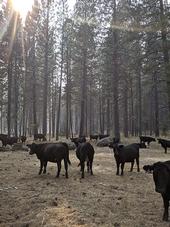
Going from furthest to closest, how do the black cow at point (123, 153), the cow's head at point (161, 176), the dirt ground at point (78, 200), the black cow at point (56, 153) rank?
1. the black cow at point (123, 153)
2. the black cow at point (56, 153)
3. the dirt ground at point (78, 200)
4. the cow's head at point (161, 176)

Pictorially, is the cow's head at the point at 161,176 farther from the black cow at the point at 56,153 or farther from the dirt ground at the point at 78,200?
the black cow at the point at 56,153

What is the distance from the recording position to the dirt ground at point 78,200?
902 cm

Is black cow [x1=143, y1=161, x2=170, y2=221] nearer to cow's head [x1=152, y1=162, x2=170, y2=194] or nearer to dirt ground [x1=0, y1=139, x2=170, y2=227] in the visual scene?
cow's head [x1=152, y1=162, x2=170, y2=194]

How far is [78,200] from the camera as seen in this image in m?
11.0

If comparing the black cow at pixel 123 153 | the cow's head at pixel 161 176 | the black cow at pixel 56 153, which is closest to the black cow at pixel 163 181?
the cow's head at pixel 161 176

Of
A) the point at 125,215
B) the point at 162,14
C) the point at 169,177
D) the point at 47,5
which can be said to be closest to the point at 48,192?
the point at 125,215

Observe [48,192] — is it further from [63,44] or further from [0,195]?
[63,44]

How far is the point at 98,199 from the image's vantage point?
438 inches

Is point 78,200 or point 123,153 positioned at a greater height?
point 123,153

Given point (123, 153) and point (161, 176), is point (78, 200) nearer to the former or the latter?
point (161, 176)

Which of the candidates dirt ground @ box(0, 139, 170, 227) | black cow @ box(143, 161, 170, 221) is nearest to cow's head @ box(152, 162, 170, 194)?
black cow @ box(143, 161, 170, 221)

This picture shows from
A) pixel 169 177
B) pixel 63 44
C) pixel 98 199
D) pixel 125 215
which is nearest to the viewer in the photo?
pixel 169 177

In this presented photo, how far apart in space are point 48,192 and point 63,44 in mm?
33787

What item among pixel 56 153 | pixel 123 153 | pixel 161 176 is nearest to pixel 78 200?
pixel 161 176
